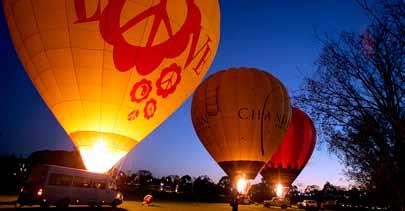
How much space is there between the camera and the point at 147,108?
12789 mm

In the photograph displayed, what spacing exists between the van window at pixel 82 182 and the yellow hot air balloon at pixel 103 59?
130 inches

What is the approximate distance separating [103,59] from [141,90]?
1.57m

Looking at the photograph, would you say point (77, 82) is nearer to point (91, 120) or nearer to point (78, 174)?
point (91, 120)

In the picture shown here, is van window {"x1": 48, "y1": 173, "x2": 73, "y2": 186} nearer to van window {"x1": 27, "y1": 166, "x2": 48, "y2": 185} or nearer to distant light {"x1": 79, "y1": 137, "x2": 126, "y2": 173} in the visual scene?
van window {"x1": 27, "y1": 166, "x2": 48, "y2": 185}

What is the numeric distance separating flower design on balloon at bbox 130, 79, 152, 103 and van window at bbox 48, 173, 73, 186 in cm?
498

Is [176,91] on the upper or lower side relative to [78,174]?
upper

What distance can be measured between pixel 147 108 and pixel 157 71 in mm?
1322

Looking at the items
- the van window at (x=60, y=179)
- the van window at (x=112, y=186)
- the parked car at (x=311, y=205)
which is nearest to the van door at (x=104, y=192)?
the van window at (x=112, y=186)

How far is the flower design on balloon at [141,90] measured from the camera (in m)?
12.1

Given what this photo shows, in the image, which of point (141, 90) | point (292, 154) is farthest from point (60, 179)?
point (292, 154)

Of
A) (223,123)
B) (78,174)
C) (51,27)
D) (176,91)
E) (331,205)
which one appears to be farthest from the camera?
(331,205)

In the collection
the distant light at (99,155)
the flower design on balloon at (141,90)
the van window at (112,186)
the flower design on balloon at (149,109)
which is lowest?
the van window at (112,186)

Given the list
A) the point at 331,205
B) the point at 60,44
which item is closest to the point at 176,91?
the point at 60,44

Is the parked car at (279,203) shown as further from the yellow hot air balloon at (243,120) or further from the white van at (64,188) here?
the white van at (64,188)
